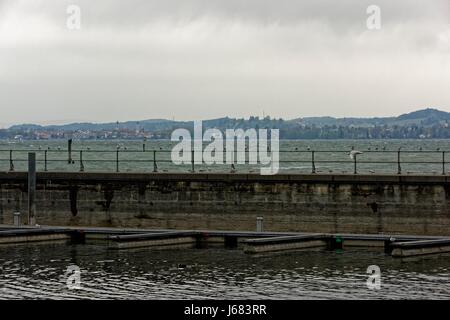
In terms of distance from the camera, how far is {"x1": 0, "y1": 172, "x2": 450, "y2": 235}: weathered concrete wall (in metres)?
33.8

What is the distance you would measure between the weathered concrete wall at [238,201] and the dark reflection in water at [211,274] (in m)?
2.47

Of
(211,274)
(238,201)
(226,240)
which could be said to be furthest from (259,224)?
(211,274)

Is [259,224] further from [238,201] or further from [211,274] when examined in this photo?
[211,274]

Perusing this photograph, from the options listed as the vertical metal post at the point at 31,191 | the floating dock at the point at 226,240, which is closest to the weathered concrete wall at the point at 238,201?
the vertical metal post at the point at 31,191

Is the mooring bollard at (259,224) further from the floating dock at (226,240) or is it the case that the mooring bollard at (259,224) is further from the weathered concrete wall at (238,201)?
the weathered concrete wall at (238,201)

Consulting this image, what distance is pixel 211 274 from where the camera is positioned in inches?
1096
